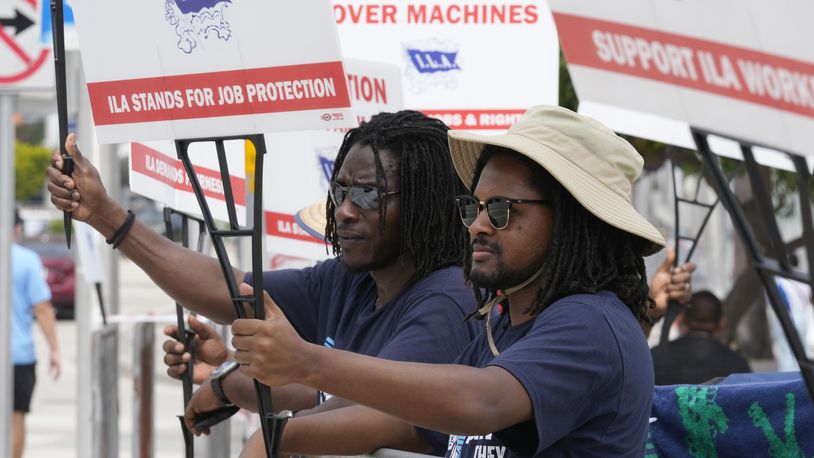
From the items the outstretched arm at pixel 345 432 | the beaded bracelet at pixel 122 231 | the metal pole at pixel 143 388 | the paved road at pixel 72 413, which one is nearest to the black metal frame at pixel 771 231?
the outstretched arm at pixel 345 432

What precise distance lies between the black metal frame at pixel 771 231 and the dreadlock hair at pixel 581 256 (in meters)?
0.71

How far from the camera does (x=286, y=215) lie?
564 cm

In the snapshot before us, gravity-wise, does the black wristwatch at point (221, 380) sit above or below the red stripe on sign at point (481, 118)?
below

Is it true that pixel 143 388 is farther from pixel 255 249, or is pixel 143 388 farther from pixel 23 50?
pixel 255 249

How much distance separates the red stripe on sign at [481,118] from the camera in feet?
17.7

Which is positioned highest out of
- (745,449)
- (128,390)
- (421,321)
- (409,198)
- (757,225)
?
(409,198)

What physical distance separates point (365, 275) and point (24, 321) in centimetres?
669

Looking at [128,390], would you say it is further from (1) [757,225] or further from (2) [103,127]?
(2) [103,127]

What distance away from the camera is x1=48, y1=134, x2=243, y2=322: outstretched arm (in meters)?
3.48

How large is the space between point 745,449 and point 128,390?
494 inches

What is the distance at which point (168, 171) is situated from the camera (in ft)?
15.7

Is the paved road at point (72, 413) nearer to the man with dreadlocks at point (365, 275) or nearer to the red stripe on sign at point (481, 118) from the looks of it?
the red stripe on sign at point (481, 118)

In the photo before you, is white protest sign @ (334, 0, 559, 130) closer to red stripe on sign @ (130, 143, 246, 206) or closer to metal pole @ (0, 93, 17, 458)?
red stripe on sign @ (130, 143, 246, 206)

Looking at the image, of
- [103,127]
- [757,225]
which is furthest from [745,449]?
[757,225]
